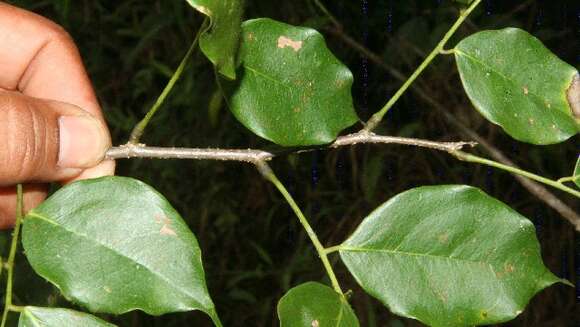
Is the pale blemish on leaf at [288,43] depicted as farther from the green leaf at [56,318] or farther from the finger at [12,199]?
the finger at [12,199]

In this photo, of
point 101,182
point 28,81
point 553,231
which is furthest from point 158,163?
point 101,182

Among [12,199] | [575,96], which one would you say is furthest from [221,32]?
[12,199]

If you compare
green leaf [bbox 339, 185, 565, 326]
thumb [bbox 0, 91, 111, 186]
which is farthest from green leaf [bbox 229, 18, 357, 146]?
thumb [bbox 0, 91, 111, 186]

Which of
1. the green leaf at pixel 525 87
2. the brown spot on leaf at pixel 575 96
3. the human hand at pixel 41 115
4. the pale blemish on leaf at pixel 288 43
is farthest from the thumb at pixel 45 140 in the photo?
the brown spot on leaf at pixel 575 96

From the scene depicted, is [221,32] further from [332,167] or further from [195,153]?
[332,167]

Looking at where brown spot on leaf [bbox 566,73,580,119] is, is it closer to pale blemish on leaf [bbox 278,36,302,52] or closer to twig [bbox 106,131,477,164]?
twig [bbox 106,131,477,164]

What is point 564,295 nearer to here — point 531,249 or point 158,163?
point 158,163
